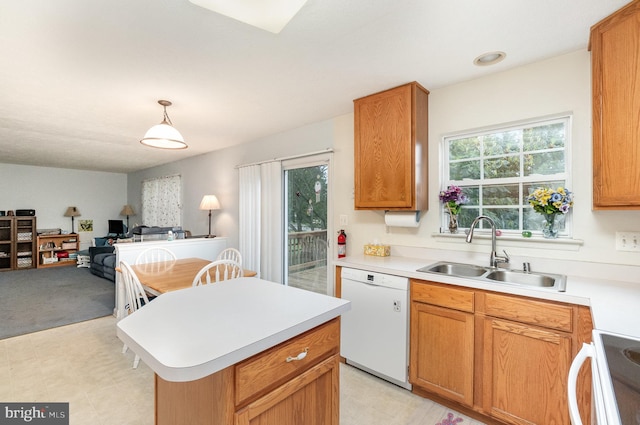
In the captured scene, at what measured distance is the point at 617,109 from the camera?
60.0 inches

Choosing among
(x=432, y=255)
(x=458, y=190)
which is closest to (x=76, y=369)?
(x=432, y=255)

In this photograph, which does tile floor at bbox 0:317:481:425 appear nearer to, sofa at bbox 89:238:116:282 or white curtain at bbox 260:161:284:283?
white curtain at bbox 260:161:284:283

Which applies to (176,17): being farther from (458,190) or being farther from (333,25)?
(458,190)

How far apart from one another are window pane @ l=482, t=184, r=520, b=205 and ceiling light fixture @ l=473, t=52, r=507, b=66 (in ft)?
2.90

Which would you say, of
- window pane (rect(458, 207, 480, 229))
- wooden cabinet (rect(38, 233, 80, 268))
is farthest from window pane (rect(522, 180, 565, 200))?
wooden cabinet (rect(38, 233, 80, 268))

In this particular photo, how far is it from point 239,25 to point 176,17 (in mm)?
320

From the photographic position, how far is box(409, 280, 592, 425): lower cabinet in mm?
1547

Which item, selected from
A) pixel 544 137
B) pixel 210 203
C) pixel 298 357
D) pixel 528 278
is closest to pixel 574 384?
pixel 298 357

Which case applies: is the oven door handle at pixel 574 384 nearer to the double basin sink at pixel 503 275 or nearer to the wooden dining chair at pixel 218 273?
the double basin sink at pixel 503 275

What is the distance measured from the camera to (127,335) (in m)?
0.99

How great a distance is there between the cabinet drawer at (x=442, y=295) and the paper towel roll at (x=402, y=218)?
59 cm

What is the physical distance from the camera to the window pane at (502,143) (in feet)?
7.23

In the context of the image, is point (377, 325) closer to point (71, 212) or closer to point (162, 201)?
point (162, 201)

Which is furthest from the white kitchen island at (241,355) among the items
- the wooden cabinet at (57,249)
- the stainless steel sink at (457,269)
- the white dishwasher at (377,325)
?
the wooden cabinet at (57,249)
